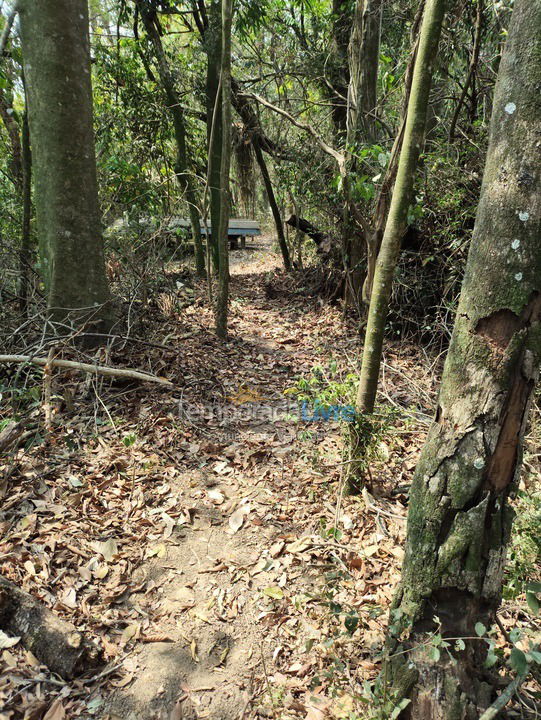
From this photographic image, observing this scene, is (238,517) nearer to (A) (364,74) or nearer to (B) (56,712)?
(B) (56,712)

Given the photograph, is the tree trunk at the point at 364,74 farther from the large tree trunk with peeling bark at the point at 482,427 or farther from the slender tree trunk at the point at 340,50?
the large tree trunk with peeling bark at the point at 482,427

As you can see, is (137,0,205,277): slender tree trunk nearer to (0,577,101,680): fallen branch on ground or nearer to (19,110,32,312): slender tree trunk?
(19,110,32,312): slender tree trunk

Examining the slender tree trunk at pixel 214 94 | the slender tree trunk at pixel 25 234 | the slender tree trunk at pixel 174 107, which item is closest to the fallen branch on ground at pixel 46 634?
the slender tree trunk at pixel 25 234

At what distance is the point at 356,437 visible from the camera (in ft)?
9.98

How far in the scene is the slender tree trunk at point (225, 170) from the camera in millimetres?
4926

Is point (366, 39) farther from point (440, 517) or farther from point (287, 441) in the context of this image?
point (440, 517)

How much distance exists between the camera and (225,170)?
5.52 metres

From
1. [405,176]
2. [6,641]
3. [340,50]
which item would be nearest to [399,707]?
[6,641]

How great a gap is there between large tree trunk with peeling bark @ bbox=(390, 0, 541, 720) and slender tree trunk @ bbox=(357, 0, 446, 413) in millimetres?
859

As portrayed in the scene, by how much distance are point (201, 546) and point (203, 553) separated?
0.06 meters

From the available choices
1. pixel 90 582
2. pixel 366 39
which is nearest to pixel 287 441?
pixel 90 582

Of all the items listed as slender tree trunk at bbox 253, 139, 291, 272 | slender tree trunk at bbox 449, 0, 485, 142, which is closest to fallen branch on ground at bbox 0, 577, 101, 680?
slender tree trunk at bbox 449, 0, 485, 142

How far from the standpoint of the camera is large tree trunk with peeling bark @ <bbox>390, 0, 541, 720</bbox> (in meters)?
1.42

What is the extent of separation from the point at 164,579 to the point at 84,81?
4.53m
